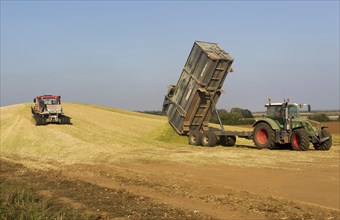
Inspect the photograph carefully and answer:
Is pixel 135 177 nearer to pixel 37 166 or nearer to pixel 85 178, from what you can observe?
pixel 85 178

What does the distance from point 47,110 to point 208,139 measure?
431 inches

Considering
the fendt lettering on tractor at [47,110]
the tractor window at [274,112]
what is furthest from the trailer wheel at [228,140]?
the fendt lettering on tractor at [47,110]

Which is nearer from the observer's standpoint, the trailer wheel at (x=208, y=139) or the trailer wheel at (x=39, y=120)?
the trailer wheel at (x=208, y=139)

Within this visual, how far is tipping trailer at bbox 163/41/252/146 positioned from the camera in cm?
1867

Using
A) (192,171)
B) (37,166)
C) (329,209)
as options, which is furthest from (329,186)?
(37,166)

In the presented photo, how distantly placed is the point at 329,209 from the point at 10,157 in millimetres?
13016

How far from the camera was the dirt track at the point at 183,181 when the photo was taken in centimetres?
762

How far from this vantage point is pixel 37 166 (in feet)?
46.3

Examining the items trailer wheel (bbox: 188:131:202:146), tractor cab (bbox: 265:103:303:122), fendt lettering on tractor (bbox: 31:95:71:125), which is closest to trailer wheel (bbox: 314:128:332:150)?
tractor cab (bbox: 265:103:303:122)

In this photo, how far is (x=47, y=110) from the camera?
2544 centimetres

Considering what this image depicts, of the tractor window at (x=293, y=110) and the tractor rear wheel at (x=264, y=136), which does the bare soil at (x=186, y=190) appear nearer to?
the tractor rear wheel at (x=264, y=136)

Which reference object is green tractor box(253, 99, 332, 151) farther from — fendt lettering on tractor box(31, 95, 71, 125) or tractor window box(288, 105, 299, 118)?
fendt lettering on tractor box(31, 95, 71, 125)

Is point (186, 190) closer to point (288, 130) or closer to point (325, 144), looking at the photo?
point (288, 130)

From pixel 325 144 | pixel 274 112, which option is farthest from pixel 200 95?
pixel 325 144
